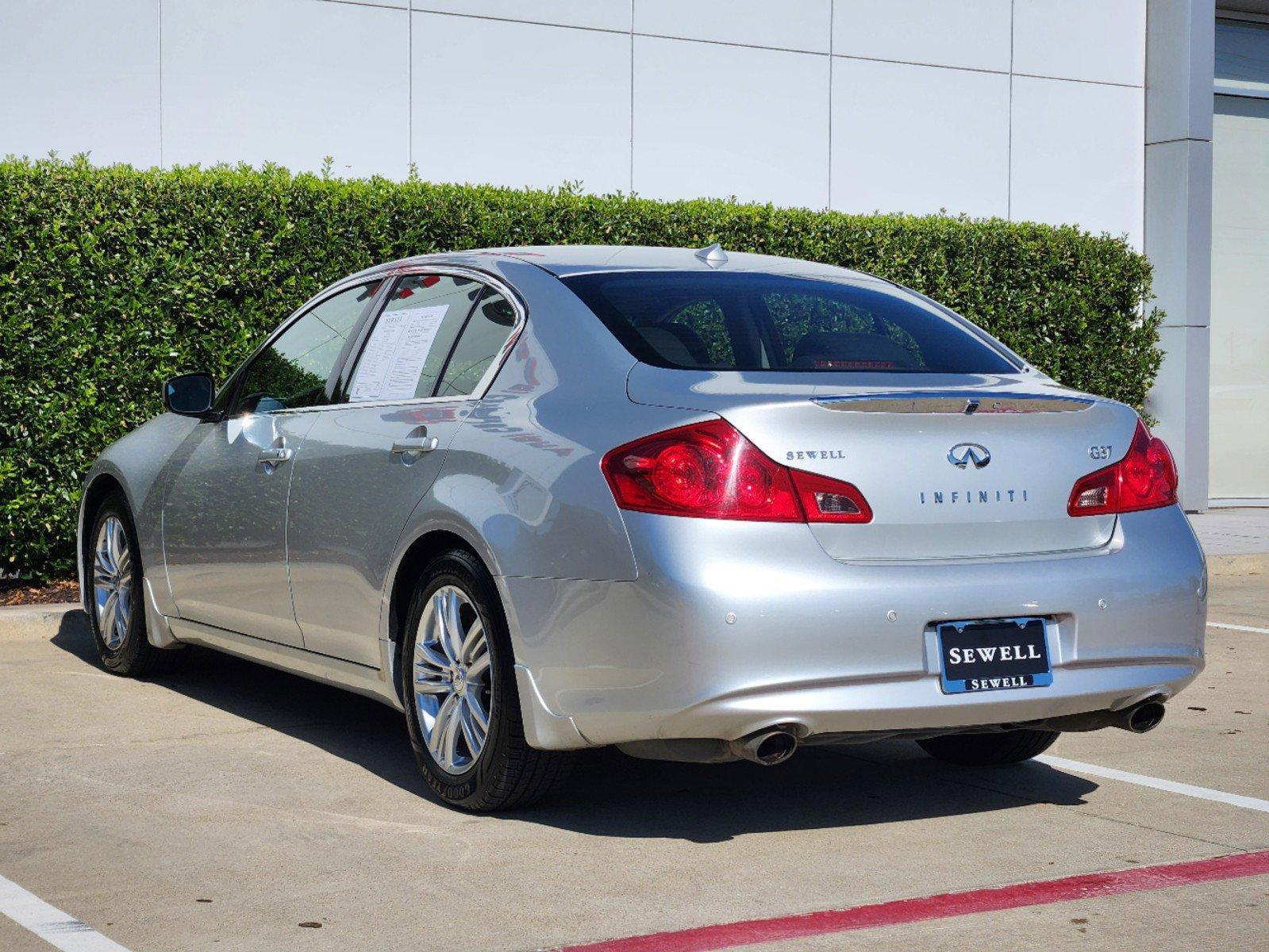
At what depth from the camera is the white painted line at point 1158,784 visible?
5223mm

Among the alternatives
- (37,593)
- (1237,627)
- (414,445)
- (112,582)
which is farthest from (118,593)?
(1237,627)

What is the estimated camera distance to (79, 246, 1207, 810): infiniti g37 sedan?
4.36m

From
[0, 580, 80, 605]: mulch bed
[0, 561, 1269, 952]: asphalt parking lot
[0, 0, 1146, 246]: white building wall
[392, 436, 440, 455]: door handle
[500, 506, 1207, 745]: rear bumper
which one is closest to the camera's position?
[0, 561, 1269, 952]: asphalt parking lot

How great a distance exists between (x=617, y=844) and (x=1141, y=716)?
153cm

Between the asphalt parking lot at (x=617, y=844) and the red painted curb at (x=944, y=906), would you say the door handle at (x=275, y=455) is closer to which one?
the asphalt parking lot at (x=617, y=844)

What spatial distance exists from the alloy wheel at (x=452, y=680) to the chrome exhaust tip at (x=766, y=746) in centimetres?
80

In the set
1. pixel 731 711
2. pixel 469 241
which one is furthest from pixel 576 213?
pixel 731 711

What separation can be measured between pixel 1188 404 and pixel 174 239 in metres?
9.81

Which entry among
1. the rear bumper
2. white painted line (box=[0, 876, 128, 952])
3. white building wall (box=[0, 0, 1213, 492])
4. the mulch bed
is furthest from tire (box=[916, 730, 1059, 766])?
white building wall (box=[0, 0, 1213, 492])

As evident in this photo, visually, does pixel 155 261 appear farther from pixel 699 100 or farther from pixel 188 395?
pixel 699 100

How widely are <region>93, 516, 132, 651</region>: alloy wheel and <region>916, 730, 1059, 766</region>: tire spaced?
346 centimetres

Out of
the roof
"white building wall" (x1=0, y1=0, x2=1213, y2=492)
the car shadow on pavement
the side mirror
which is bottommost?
the car shadow on pavement

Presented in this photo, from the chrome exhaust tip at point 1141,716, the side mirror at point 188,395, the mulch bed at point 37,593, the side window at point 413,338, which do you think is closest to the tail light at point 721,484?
the chrome exhaust tip at point 1141,716

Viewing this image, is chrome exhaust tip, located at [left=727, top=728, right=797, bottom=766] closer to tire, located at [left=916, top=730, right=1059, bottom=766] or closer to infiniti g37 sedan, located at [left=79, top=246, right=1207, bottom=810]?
infiniti g37 sedan, located at [left=79, top=246, right=1207, bottom=810]
